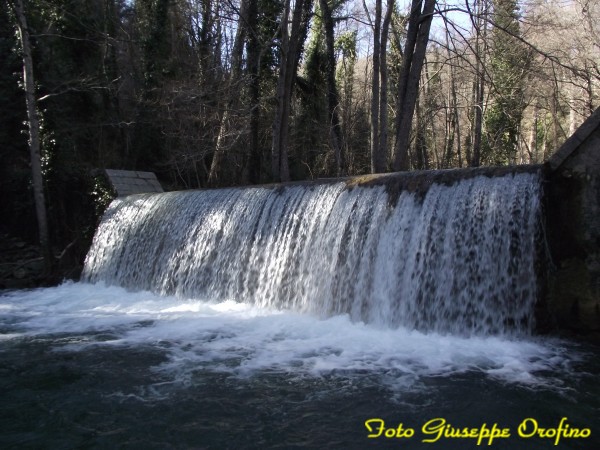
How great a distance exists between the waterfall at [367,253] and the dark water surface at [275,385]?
408mm

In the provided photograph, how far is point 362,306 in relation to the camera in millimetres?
6559

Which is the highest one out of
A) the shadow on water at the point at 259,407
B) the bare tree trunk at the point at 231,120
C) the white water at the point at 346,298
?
the bare tree trunk at the point at 231,120

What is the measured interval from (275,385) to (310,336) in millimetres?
1595

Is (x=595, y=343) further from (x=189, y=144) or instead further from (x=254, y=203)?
(x=189, y=144)

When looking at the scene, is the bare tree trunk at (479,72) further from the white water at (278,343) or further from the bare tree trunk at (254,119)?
the bare tree trunk at (254,119)

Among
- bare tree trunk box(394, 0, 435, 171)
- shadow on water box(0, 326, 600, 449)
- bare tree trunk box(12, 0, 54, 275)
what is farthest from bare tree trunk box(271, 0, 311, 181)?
shadow on water box(0, 326, 600, 449)

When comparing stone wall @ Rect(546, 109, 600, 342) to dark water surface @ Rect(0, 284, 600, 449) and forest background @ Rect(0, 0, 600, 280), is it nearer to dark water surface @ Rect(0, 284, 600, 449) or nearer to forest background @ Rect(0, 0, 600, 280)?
dark water surface @ Rect(0, 284, 600, 449)

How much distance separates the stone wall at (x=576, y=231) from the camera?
559cm

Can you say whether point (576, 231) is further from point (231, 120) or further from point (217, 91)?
point (231, 120)

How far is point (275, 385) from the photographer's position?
4.42m

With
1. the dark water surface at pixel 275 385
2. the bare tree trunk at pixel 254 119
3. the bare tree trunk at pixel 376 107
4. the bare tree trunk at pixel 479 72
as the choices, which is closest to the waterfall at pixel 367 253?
the dark water surface at pixel 275 385

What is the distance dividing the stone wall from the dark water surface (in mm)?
403

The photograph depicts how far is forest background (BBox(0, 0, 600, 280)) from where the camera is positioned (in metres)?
12.1

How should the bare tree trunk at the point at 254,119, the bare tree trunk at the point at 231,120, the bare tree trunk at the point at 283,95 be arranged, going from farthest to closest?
the bare tree trunk at the point at 254,119, the bare tree trunk at the point at 231,120, the bare tree trunk at the point at 283,95
